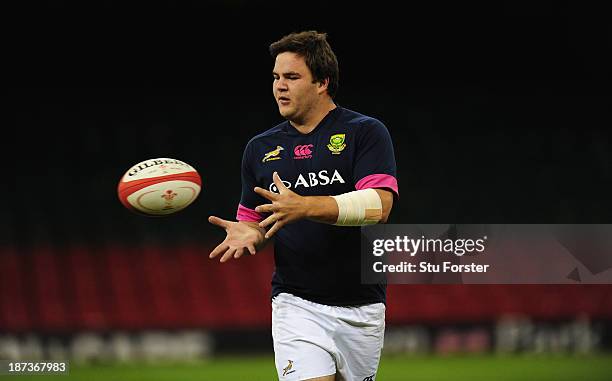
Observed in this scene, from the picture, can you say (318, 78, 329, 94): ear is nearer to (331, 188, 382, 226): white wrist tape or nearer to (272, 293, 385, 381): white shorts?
(331, 188, 382, 226): white wrist tape

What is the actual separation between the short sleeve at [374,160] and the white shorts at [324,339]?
0.59m

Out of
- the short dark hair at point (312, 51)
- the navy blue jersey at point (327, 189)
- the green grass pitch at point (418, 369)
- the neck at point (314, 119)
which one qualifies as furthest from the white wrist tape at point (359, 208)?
the green grass pitch at point (418, 369)

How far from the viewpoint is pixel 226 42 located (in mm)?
14320

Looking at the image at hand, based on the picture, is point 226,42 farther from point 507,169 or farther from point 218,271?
point 507,169

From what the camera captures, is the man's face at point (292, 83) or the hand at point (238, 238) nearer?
the hand at point (238, 238)

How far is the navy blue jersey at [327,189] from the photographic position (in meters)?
3.91

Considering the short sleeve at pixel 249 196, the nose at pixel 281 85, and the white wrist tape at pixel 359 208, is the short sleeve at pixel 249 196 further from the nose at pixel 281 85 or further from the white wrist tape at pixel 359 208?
the white wrist tape at pixel 359 208

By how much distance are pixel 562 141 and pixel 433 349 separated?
15.6 ft

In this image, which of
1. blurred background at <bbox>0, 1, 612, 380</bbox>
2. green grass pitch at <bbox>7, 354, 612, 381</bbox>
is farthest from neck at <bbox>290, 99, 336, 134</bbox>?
blurred background at <bbox>0, 1, 612, 380</bbox>

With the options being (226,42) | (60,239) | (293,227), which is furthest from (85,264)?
(293,227)

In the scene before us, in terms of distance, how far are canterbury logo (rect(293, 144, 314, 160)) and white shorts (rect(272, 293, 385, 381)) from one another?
2.11ft

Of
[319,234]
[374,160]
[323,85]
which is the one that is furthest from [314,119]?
[319,234]

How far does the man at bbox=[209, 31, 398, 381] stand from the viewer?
3.83 metres

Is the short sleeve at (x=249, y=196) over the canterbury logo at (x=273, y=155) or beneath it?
beneath
